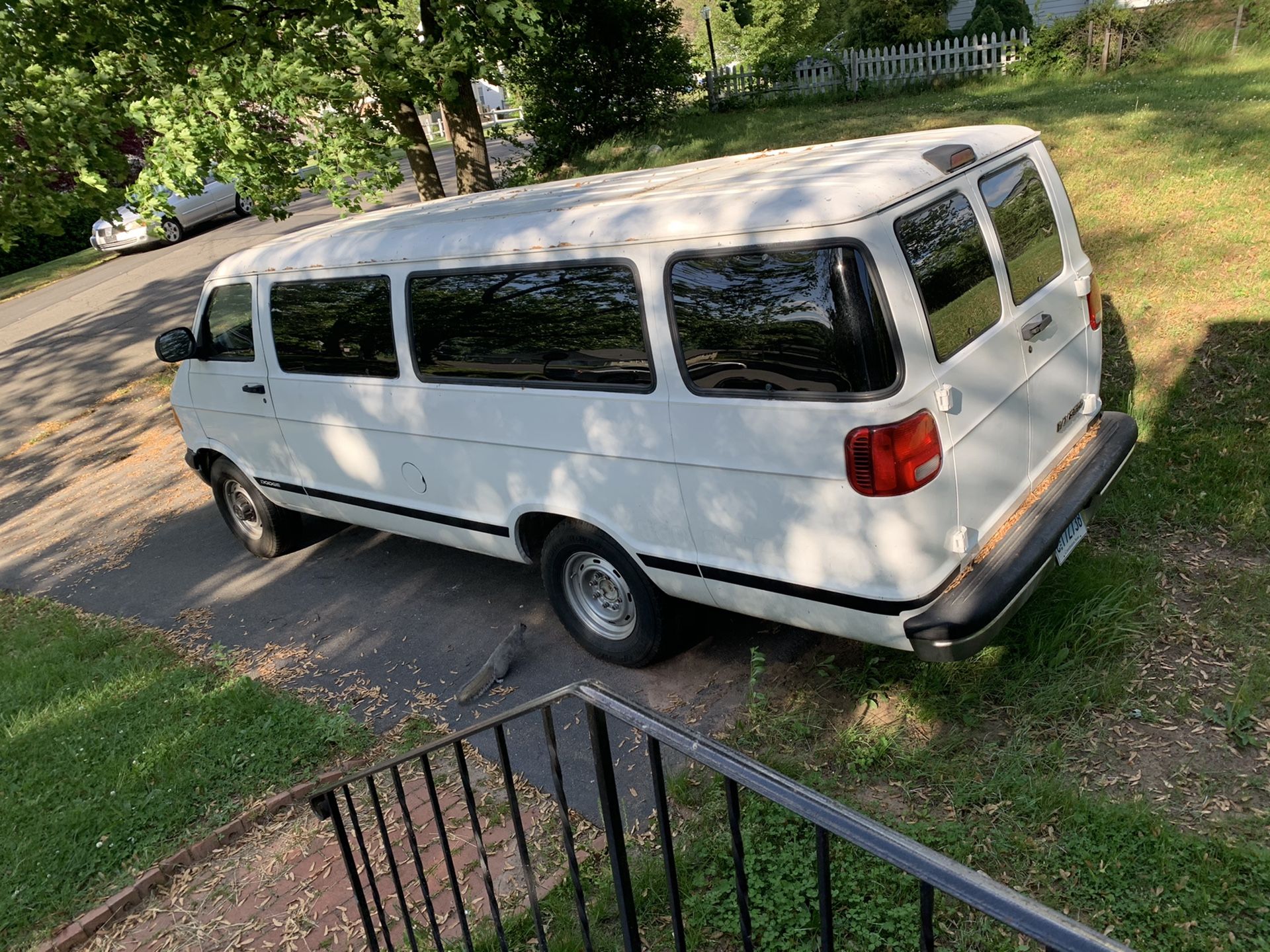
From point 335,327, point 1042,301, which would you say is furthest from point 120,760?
point 1042,301

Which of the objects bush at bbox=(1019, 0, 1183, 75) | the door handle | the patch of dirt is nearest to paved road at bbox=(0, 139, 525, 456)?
the patch of dirt

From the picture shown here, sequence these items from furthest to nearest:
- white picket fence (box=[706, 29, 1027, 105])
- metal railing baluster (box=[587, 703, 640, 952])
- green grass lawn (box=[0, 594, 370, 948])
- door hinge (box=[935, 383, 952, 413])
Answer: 1. white picket fence (box=[706, 29, 1027, 105])
2. green grass lawn (box=[0, 594, 370, 948])
3. door hinge (box=[935, 383, 952, 413])
4. metal railing baluster (box=[587, 703, 640, 952])

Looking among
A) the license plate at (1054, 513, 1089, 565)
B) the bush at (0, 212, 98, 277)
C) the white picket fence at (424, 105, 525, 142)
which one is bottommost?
the license plate at (1054, 513, 1089, 565)

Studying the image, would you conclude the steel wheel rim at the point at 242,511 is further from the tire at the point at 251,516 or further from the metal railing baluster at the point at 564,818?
the metal railing baluster at the point at 564,818

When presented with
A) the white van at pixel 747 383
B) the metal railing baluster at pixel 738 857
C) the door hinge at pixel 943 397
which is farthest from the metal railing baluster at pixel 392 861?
the door hinge at pixel 943 397

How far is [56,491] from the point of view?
9234mm

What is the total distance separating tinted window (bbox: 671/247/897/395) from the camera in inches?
123

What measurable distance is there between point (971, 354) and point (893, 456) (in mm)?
605

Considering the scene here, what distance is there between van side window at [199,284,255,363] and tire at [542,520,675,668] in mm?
2651

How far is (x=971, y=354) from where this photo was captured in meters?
3.39

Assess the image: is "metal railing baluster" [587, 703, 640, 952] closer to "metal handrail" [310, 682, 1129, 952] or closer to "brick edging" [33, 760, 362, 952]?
"metal handrail" [310, 682, 1129, 952]

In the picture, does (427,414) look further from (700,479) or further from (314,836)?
(314,836)

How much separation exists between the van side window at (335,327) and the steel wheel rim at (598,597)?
57.3 inches

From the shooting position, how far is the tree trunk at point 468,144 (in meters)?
10.9
